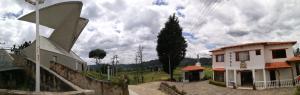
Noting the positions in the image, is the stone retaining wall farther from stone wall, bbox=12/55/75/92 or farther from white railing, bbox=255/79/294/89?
stone wall, bbox=12/55/75/92

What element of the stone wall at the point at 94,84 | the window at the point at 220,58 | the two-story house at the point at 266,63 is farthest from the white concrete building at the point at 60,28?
the window at the point at 220,58

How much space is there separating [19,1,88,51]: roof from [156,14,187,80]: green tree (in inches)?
761

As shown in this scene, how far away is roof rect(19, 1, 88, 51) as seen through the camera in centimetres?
3125

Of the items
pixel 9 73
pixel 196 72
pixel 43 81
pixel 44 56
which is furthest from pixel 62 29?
pixel 196 72

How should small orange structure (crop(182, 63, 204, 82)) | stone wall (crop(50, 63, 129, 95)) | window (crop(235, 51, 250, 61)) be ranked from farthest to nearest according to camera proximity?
small orange structure (crop(182, 63, 204, 82)), window (crop(235, 51, 250, 61)), stone wall (crop(50, 63, 129, 95))

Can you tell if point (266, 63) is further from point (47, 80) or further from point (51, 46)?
point (47, 80)

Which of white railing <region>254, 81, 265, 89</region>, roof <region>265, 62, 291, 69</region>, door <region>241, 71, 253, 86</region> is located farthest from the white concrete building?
roof <region>265, 62, 291, 69</region>

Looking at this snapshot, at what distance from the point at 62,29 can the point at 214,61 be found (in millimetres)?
20105

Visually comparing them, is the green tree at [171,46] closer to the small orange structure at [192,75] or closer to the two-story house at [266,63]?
the small orange structure at [192,75]

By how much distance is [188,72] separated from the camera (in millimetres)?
47219

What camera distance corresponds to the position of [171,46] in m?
51.7

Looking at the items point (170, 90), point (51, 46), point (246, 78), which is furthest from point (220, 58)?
point (51, 46)

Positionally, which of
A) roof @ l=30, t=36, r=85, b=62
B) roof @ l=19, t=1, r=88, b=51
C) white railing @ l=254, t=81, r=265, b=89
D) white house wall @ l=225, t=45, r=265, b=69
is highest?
roof @ l=19, t=1, r=88, b=51

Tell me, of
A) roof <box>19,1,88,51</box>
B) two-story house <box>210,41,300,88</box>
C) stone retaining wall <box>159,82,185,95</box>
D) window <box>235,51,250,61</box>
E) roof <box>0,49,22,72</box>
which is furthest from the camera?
window <box>235,51,250,61</box>
